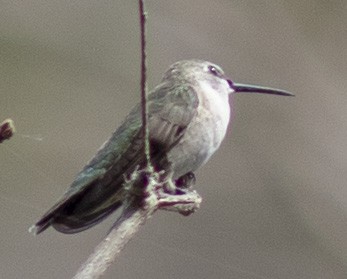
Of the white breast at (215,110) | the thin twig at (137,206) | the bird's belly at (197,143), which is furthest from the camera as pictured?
the white breast at (215,110)

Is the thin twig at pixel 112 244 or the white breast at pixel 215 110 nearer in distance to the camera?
the thin twig at pixel 112 244

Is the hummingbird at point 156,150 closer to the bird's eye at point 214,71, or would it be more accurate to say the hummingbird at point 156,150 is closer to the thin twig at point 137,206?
the bird's eye at point 214,71

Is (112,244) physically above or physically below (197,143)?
above

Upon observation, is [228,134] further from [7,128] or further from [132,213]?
[7,128]

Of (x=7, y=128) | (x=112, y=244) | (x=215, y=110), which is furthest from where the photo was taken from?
(x=215, y=110)

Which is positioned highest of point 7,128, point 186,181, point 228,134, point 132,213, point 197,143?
point 7,128

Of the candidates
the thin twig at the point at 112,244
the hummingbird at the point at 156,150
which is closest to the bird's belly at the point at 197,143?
the hummingbird at the point at 156,150

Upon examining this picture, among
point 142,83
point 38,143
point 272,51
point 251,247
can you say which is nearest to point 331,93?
point 272,51

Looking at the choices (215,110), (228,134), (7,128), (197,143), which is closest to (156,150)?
(197,143)
